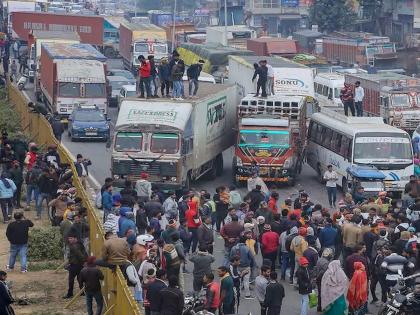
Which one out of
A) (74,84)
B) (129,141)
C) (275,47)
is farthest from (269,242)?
(275,47)

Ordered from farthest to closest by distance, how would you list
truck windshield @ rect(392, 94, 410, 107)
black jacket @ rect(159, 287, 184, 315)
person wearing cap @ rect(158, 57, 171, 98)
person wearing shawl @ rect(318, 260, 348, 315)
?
truck windshield @ rect(392, 94, 410, 107), person wearing cap @ rect(158, 57, 171, 98), person wearing shawl @ rect(318, 260, 348, 315), black jacket @ rect(159, 287, 184, 315)

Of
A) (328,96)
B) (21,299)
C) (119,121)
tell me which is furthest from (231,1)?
(21,299)

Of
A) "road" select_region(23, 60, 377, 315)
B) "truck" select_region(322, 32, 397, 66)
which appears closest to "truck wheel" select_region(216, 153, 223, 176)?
"road" select_region(23, 60, 377, 315)

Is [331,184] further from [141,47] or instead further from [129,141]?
[141,47]

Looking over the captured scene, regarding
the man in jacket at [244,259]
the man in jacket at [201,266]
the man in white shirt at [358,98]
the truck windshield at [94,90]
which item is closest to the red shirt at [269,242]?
the man in jacket at [244,259]

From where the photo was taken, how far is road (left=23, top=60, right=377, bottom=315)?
85.4 feet

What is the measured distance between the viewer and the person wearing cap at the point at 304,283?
24.2m

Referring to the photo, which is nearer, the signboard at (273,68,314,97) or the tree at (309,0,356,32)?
the signboard at (273,68,314,97)

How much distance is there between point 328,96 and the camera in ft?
202

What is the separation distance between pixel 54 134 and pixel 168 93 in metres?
4.68

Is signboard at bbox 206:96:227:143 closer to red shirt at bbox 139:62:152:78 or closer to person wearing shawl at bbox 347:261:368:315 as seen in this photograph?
red shirt at bbox 139:62:152:78

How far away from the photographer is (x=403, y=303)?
22641 millimetres

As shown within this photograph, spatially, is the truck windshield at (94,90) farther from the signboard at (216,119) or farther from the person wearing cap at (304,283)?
the person wearing cap at (304,283)

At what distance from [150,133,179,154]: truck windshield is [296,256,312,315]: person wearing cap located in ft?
47.6
